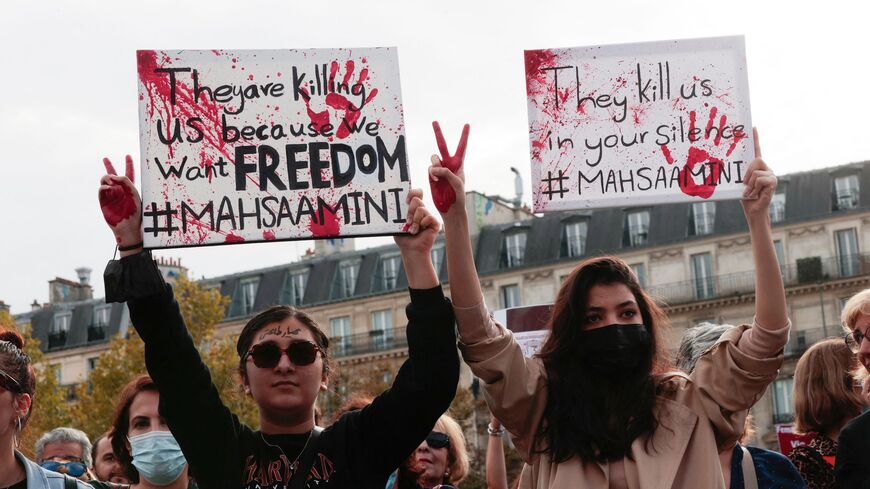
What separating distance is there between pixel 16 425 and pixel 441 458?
325 cm

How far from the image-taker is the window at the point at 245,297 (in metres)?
64.4

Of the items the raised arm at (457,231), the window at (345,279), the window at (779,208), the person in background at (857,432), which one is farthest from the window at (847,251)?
the raised arm at (457,231)

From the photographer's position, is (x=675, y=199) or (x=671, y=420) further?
(x=675, y=199)

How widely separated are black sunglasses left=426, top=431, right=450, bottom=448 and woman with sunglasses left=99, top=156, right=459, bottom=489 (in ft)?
9.43

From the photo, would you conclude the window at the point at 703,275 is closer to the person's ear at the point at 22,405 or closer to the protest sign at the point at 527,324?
the protest sign at the point at 527,324

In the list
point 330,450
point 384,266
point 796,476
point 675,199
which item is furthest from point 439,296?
point 384,266

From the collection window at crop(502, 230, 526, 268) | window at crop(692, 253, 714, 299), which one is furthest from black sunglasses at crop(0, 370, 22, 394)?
window at crop(502, 230, 526, 268)

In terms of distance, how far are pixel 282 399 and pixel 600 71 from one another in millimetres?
2031

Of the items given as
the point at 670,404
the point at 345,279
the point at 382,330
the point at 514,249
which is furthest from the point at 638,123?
the point at 345,279

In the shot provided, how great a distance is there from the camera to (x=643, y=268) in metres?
53.5

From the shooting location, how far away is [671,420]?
15.8 feet

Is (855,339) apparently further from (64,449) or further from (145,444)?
(64,449)

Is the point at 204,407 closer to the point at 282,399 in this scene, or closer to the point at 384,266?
the point at 282,399

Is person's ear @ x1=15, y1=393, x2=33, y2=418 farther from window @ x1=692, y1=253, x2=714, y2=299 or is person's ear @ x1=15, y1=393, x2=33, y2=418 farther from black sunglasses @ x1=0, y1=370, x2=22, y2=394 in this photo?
window @ x1=692, y1=253, x2=714, y2=299
